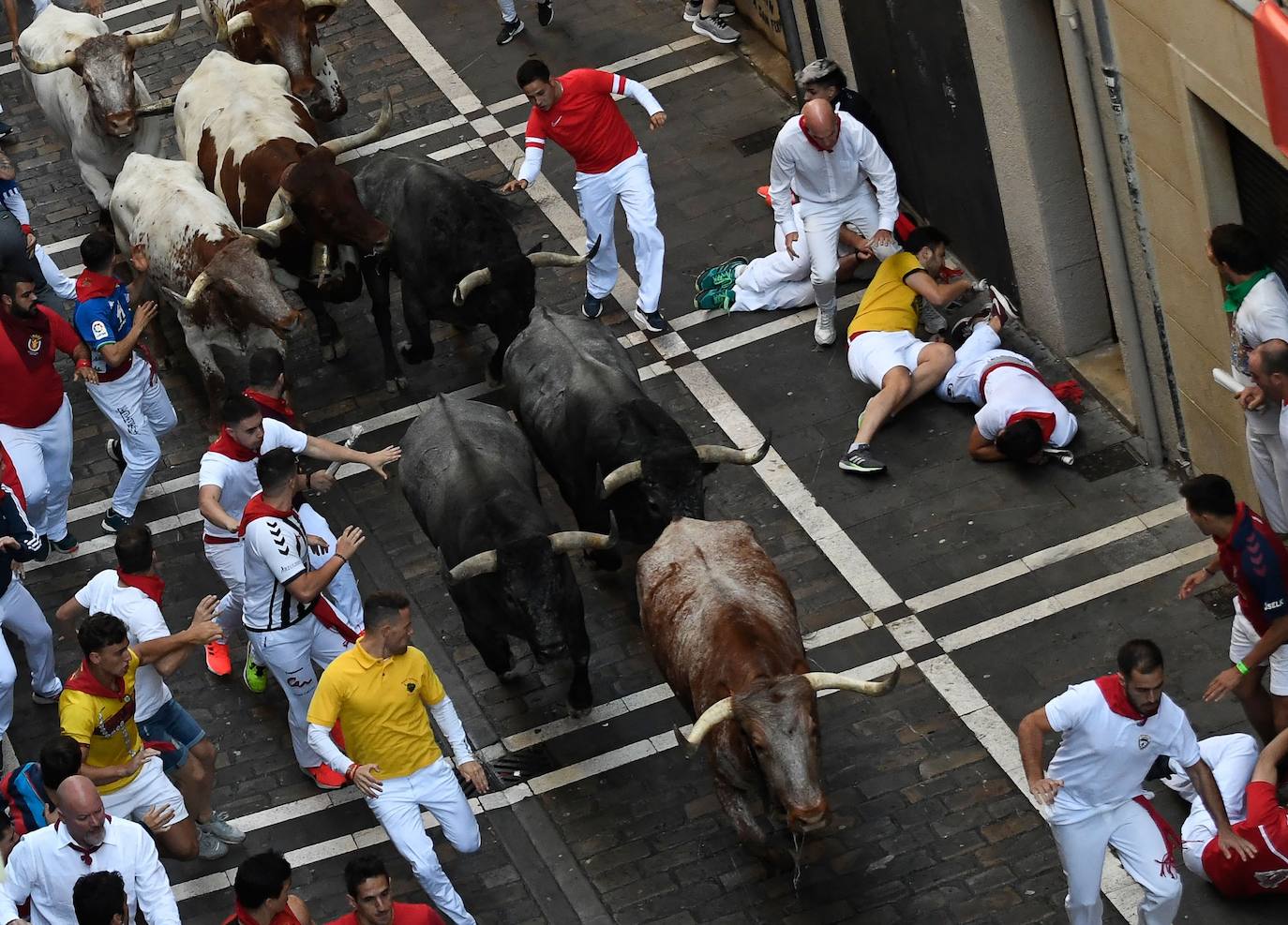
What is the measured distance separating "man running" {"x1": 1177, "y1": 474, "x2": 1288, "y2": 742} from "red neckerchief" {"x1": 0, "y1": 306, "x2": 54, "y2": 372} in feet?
28.5

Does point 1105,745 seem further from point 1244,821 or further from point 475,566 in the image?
point 475,566

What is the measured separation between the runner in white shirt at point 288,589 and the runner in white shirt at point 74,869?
84.7 inches

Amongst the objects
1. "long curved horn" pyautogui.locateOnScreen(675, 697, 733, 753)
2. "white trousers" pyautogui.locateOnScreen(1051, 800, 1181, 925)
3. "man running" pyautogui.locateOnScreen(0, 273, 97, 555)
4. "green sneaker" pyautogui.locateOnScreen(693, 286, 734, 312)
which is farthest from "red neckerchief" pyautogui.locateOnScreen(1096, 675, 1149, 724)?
"man running" pyautogui.locateOnScreen(0, 273, 97, 555)

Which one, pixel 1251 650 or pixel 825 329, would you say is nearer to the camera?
pixel 1251 650

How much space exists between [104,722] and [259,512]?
1613 millimetres

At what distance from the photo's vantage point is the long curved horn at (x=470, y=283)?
1583 cm

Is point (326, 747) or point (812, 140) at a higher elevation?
point (812, 140)

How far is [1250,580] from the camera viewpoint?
35.4 ft

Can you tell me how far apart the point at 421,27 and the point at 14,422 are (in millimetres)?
8775

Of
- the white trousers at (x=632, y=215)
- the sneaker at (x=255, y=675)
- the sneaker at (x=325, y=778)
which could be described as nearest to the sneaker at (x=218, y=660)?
the sneaker at (x=255, y=675)

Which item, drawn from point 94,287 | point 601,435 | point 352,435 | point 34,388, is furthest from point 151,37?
point 601,435

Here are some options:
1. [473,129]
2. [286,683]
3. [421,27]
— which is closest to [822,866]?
[286,683]

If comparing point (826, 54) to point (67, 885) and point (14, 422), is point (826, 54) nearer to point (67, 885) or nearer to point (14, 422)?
point (14, 422)

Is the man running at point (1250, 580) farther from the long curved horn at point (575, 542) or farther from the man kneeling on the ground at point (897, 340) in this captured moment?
the man kneeling on the ground at point (897, 340)
